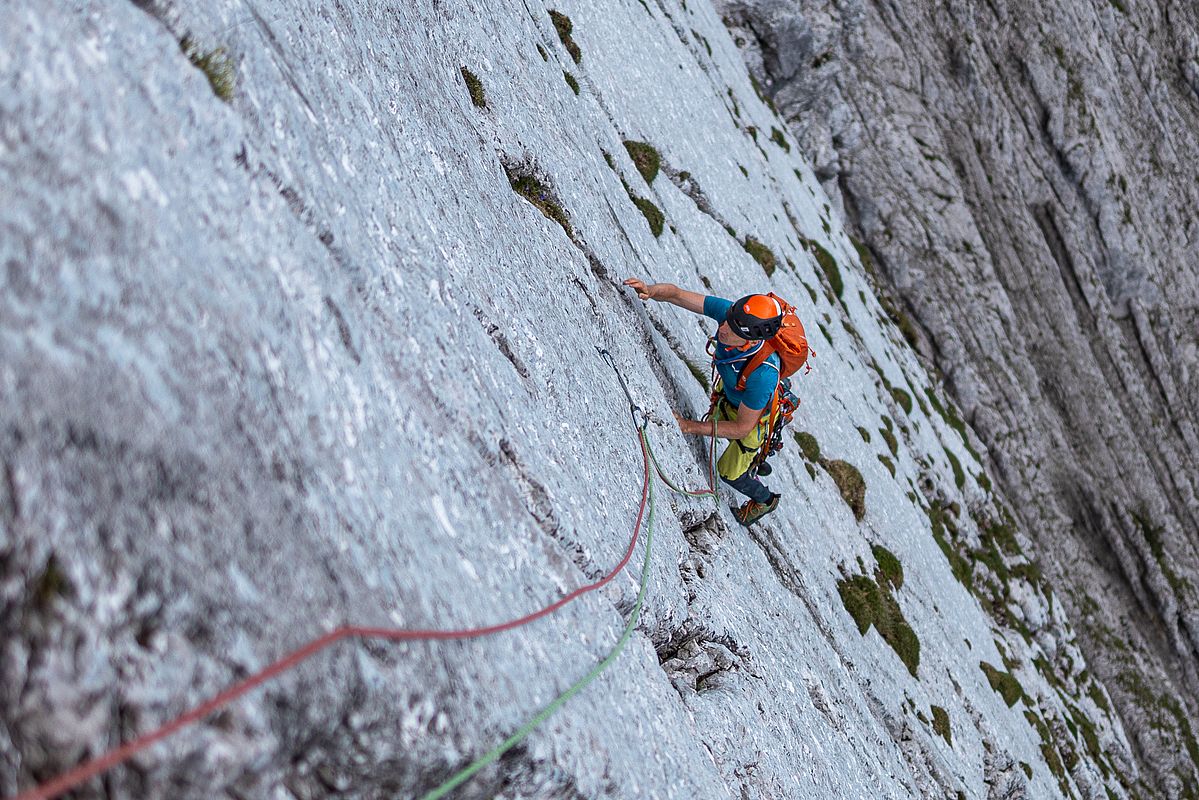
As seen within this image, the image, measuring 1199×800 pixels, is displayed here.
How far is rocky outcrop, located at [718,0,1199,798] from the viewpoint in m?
43.7

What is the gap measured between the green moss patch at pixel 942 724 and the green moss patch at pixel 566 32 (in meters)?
18.2

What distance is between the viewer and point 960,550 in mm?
30328

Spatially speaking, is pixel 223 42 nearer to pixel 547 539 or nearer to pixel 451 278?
pixel 451 278

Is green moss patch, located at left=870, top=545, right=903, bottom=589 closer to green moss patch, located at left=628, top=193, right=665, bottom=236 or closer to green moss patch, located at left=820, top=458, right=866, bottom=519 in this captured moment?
green moss patch, located at left=820, top=458, right=866, bottom=519

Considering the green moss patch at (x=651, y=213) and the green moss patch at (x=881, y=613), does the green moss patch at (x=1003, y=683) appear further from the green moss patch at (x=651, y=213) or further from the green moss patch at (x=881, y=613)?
the green moss patch at (x=651, y=213)

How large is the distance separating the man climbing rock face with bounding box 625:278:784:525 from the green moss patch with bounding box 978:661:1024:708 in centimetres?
1408

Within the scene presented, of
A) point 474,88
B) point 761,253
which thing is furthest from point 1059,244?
point 474,88

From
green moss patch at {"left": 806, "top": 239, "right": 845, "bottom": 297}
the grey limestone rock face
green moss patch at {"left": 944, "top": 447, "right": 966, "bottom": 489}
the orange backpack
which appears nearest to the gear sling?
the orange backpack

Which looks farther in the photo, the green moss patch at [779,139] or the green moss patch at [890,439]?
the green moss patch at [779,139]

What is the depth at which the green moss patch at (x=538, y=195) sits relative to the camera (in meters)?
12.3

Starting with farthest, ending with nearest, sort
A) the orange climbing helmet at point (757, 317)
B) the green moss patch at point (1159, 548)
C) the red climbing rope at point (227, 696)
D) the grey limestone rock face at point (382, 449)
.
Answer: the green moss patch at point (1159, 548) → the orange climbing helmet at point (757, 317) → the grey limestone rock face at point (382, 449) → the red climbing rope at point (227, 696)

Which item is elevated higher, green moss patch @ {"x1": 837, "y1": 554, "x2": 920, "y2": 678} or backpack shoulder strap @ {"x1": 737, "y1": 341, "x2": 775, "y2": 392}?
backpack shoulder strap @ {"x1": 737, "y1": 341, "x2": 775, "y2": 392}

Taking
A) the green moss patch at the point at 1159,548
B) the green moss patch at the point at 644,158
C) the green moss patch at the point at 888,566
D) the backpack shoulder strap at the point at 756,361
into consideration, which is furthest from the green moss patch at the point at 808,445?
the green moss patch at the point at 1159,548

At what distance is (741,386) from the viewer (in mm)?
13750
